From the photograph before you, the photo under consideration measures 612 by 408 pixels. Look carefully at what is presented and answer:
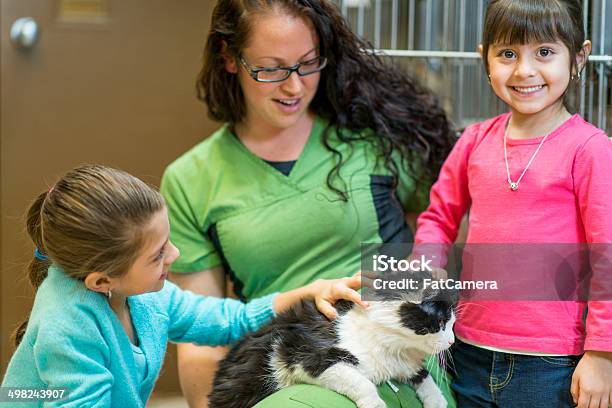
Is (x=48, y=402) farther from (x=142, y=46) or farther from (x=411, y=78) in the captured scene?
(x=142, y=46)

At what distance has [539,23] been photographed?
1127 millimetres

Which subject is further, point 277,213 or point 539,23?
point 277,213

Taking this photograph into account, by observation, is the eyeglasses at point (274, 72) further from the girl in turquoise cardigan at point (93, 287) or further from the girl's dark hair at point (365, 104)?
the girl in turquoise cardigan at point (93, 287)

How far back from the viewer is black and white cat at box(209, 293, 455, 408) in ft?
3.65

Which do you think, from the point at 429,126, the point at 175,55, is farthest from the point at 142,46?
the point at 429,126

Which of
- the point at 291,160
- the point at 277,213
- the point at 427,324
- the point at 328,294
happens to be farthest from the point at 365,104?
the point at 427,324

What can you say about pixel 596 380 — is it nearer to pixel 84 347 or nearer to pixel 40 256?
pixel 84 347

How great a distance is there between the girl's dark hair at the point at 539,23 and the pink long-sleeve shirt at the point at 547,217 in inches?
5.1

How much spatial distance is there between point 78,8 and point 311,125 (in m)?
0.77

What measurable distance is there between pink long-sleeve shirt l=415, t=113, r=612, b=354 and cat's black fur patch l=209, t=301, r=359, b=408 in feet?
0.72

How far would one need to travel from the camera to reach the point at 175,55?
77.7 inches

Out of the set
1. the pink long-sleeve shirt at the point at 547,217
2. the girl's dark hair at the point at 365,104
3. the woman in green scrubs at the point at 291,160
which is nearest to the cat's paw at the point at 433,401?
the pink long-sleeve shirt at the point at 547,217

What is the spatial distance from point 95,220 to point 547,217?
2.16 feet

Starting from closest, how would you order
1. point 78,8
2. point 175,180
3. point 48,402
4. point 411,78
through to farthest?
point 48,402 → point 175,180 → point 411,78 → point 78,8
